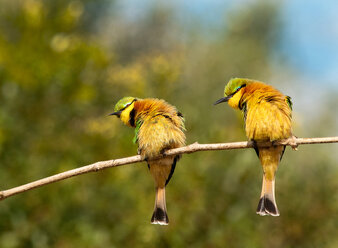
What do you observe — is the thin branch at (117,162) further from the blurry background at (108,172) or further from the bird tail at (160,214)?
the blurry background at (108,172)

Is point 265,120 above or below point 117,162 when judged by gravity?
above

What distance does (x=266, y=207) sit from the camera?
247cm

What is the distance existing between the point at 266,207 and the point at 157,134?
637 millimetres

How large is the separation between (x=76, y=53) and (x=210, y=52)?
10319 millimetres

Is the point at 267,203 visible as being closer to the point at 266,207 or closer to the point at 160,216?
the point at 266,207

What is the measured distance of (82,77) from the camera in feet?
16.9

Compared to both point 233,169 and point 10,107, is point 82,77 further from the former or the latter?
point 233,169

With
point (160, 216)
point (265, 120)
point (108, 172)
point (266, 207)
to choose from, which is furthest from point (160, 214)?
point (108, 172)

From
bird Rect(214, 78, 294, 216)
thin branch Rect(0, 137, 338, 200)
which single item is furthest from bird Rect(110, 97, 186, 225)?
thin branch Rect(0, 137, 338, 200)

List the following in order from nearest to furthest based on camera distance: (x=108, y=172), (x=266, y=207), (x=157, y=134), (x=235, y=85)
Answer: (x=266, y=207) → (x=157, y=134) → (x=235, y=85) → (x=108, y=172)

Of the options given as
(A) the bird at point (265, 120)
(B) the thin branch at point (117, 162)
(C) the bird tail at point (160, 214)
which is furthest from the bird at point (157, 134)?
(B) the thin branch at point (117, 162)

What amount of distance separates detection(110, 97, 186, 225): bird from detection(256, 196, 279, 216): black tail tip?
0.47 meters

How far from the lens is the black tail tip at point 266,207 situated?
244 cm

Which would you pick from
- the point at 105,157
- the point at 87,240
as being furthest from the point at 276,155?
the point at 105,157
